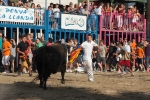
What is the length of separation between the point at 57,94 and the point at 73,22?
14594 mm

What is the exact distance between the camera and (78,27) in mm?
27953

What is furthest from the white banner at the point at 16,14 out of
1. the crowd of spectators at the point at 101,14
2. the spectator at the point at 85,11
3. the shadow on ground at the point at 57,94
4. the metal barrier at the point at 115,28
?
the shadow on ground at the point at 57,94

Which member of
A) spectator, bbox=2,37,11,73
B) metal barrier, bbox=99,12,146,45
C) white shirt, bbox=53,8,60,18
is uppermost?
white shirt, bbox=53,8,60,18

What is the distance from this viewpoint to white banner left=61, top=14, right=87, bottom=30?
1056 inches

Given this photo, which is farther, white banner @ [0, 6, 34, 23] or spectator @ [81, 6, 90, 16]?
spectator @ [81, 6, 90, 16]

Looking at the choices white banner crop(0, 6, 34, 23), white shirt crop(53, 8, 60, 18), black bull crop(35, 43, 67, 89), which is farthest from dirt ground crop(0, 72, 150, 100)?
white shirt crop(53, 8, 60, 18)

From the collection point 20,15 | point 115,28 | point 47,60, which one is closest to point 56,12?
point 20,15

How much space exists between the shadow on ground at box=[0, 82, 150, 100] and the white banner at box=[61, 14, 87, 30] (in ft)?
38.5

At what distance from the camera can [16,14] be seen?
23.8 meters

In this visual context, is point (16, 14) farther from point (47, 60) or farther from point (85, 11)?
point (47, 60)

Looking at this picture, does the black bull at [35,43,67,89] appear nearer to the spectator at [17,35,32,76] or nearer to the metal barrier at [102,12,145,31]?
the spectator at [17,35,32,76]

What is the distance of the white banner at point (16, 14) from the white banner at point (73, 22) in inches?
102

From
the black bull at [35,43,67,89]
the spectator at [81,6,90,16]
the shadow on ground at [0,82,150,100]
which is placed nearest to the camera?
the shadow on ground at [0,82,150,100]

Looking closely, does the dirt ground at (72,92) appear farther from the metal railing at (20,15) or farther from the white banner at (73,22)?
the white banner at (73,22)
